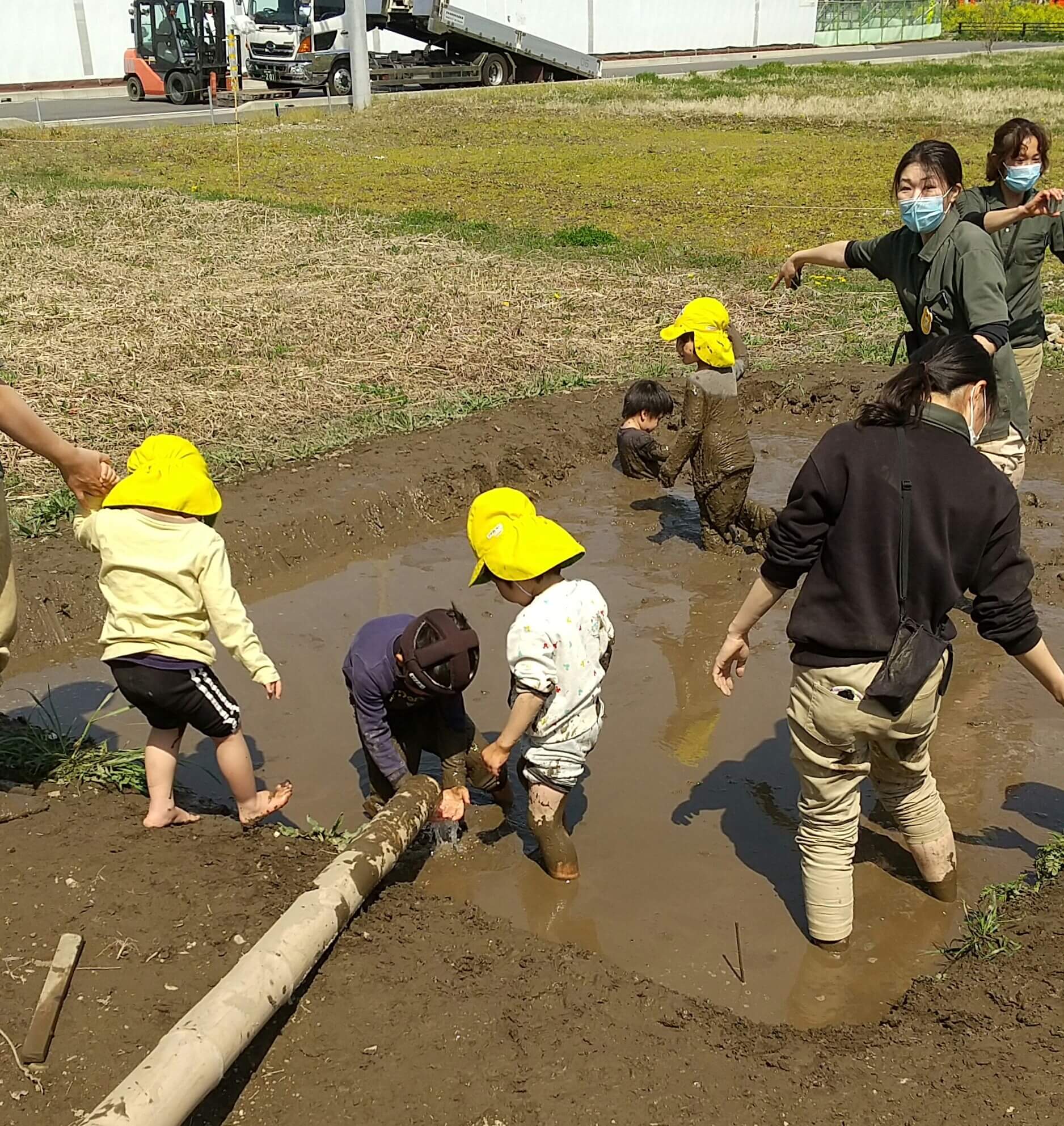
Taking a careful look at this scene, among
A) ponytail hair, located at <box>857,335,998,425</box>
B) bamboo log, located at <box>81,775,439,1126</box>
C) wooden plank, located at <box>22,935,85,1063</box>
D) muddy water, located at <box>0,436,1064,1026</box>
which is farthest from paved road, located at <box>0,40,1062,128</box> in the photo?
ponytail hair, located at <box>857,335,998,425</box>

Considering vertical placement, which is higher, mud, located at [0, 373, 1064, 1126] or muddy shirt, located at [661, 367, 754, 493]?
muddy shirt, located at [661, 367, 754, 493]

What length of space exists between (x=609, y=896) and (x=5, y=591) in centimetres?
229

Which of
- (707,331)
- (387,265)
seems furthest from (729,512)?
(387,265)

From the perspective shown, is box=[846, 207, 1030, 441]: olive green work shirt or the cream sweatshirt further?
box=[846, 207, 1030, 441]: olive green work shirt

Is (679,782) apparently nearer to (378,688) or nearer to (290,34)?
(378,688)

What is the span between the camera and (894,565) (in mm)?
3270

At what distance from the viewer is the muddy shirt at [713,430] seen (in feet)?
22.2

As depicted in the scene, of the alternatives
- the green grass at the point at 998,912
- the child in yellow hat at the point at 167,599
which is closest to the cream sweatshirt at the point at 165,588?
the child in yellow hat at the point at 167,599

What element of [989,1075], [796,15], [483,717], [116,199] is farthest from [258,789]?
[796,15]

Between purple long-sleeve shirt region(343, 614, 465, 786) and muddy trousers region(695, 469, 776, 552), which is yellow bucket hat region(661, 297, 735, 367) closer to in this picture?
muddy trousers region(695, 469, 776, 552)

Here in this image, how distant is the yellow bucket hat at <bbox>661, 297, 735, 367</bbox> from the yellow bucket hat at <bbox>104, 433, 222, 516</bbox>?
3.13 metres

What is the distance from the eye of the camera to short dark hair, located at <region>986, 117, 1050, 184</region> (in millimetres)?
5184

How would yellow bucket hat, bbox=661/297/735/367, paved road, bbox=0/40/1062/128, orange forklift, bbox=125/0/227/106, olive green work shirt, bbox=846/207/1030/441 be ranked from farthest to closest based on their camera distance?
orange forklift, bbox=125/0/227/106
paved road, bbox=0/40/1062/128
yellow bucket hat, bbox=661/297/735/367
olive green work shirt, bbox=846/207/1030/441

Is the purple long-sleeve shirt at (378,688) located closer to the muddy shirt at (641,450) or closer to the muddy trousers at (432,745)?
the muddy trousers at (432,745)
